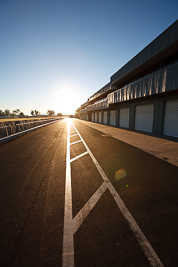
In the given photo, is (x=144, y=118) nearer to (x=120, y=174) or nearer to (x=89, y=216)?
(x=120, y=174)

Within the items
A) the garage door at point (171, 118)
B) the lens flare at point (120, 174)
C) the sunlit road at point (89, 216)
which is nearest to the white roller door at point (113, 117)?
the garage door at point (171, 118)

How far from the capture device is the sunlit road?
5.18 feet

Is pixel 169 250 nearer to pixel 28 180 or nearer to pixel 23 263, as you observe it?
pixel 23 263

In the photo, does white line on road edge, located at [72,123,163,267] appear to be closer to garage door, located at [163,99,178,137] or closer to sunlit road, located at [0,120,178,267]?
sunlit road, located at [0,120,178,267]

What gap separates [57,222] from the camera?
2117 millimetres

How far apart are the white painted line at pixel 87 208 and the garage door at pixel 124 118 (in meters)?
15.7

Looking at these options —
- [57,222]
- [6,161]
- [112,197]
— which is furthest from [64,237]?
A: [6,161]

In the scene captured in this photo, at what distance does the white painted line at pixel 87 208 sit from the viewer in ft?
6.79

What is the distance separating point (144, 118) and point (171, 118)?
3495mm

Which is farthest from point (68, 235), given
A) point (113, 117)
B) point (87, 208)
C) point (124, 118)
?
point (113, 117)

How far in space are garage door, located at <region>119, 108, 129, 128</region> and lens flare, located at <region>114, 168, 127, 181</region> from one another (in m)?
14.2

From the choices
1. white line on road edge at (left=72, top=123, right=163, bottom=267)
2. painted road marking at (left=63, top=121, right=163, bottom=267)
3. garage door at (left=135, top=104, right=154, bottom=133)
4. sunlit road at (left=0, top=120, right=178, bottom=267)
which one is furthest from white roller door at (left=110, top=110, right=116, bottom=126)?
white line on road edge at (left=72, top=123, right=163, bottom=267)

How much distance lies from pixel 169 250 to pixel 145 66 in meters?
16.5

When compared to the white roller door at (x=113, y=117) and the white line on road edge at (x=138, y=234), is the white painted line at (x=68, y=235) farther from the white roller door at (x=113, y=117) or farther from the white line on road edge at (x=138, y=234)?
the white roller door at (x=113, y=117)
